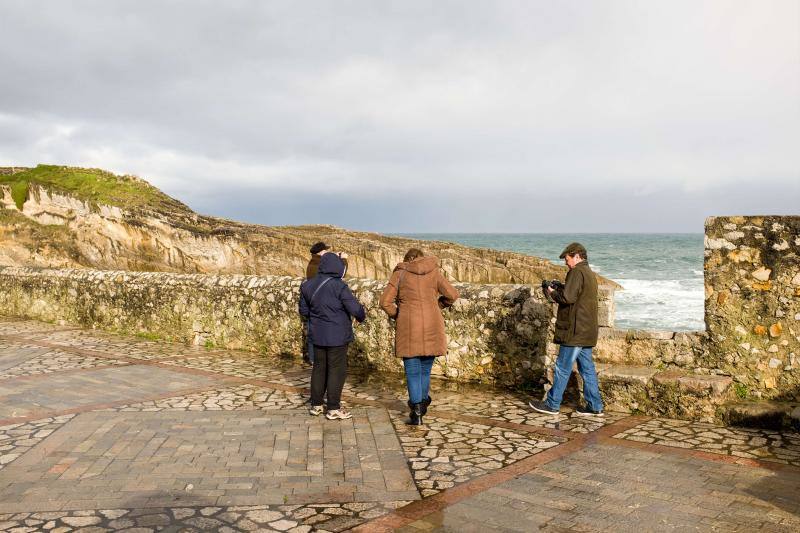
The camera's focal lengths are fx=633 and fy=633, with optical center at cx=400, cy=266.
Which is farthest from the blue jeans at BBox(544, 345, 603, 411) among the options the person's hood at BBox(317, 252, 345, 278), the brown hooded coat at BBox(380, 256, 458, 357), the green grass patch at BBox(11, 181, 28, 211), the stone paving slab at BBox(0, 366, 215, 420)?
the green grass patch at BBox(11, 181, 28, 211)

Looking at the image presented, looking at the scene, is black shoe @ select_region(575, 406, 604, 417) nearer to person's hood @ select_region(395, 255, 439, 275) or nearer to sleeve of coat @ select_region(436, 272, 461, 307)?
sleeve of coat @ select_region(436, 272, 461, 307)

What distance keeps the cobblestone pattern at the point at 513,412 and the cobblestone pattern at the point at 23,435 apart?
4112 millimetres

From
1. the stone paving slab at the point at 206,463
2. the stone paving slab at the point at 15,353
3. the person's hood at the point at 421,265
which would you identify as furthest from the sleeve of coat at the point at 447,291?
the stone paving slab at the point at 15,353

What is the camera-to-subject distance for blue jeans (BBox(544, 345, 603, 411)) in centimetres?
682

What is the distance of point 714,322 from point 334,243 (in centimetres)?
1356

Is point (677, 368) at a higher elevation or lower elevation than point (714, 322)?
lower

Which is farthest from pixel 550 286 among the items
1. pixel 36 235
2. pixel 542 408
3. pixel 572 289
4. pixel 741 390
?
pixel 36 235

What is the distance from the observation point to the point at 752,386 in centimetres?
679

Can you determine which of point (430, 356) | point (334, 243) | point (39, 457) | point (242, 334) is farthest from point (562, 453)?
point (334, 243)

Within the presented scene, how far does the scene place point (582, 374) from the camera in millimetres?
6883

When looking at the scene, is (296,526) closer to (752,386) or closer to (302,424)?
(302,424)

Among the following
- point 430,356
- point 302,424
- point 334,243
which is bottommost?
point 302,424

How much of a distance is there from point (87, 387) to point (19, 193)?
1710 cm

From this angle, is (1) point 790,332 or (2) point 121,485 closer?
(2) point 121,485
